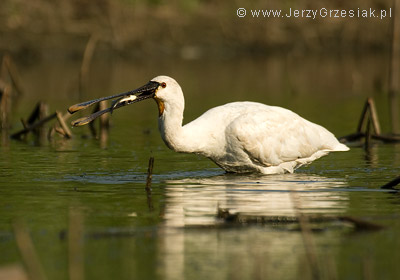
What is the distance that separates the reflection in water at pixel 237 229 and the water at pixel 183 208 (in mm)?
12

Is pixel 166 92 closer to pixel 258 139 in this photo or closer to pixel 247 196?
pixel 258 139

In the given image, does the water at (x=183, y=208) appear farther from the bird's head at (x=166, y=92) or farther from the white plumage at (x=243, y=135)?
the bird's head at (x=166, y=92)

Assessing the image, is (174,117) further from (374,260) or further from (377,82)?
(377,82)

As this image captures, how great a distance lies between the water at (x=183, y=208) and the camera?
7926mm

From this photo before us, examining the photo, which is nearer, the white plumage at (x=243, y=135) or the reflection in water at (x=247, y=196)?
the reflection in water at (x=247, y=196)

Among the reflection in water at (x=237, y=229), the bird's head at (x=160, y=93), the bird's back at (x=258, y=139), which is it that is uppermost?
the bird's head at (x=160, y=93)

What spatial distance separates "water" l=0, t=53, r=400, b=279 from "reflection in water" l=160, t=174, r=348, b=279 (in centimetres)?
1

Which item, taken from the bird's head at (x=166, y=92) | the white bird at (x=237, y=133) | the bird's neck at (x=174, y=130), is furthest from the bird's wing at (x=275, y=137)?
the bird's head at (x=166, y=92)

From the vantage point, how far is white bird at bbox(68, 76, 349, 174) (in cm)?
1216

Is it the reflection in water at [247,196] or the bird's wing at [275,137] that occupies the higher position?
the bird's wing at [275,137]

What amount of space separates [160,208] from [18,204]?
1.56m

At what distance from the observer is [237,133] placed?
12.5 m

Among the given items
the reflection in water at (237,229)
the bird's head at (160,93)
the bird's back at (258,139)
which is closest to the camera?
the reflection in water at (237,229)

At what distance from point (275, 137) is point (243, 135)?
0.82 m
